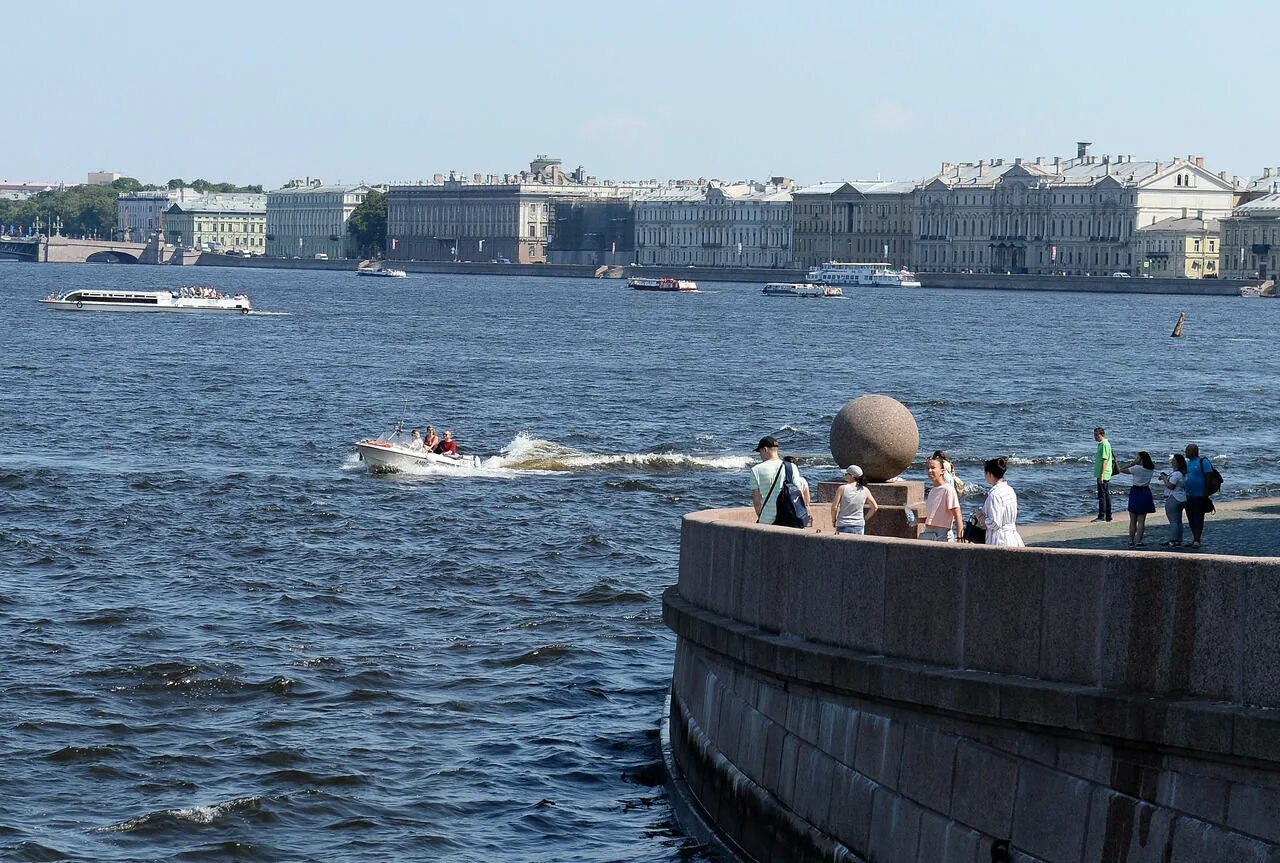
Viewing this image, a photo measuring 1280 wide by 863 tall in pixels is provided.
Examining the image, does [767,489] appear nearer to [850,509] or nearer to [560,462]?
[850,509]

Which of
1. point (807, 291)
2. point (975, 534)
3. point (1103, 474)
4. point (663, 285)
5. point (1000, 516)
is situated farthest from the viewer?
point (663, 285)

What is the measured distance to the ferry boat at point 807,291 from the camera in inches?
5399

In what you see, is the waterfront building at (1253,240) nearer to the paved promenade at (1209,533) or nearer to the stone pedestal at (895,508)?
the paved promenade at (1209,533)

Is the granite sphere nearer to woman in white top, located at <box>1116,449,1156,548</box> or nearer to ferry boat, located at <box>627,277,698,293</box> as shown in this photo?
woman in white top, located at <box>1116,449,1156,548</box>

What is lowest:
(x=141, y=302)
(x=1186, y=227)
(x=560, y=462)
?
(x=141, y=302)

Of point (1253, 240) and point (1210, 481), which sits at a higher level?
point (1253, 240)

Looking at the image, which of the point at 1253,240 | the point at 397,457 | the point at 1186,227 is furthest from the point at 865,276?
the point at 397,457

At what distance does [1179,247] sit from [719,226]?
4725 centimetres

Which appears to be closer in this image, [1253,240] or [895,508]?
[895,508]

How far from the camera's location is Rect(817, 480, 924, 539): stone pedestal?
11.2m

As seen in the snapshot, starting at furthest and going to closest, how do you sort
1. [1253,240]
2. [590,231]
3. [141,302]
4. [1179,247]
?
[590,231] → [1179,247] → [1253,240] → [141,302]

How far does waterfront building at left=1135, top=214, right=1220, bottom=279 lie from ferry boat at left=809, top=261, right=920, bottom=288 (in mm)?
17595

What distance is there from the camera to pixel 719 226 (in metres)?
184

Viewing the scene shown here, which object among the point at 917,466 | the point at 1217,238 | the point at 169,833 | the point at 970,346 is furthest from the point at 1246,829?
the point at 1217,238
